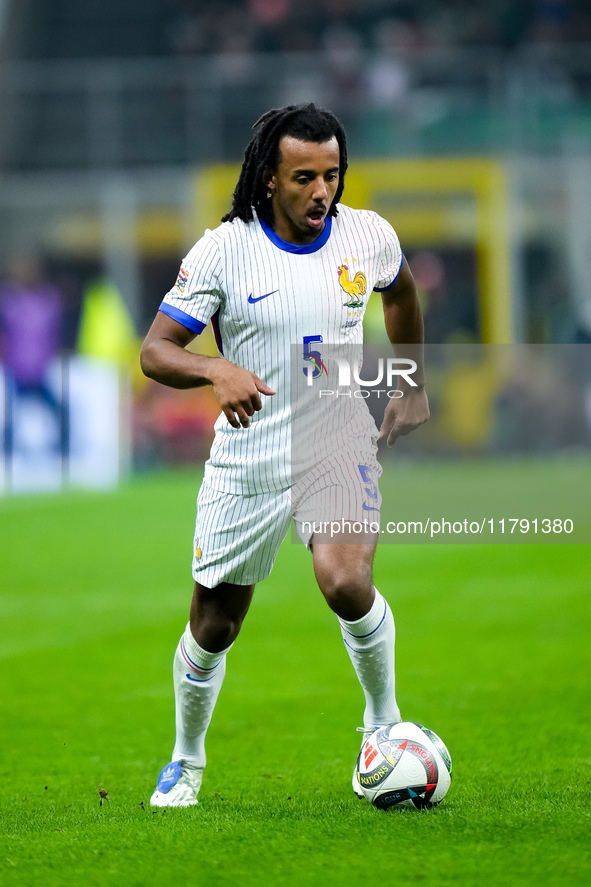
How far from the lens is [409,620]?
7.86 meters

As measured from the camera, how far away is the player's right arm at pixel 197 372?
360 cm

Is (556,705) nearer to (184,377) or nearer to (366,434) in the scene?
(366,434)

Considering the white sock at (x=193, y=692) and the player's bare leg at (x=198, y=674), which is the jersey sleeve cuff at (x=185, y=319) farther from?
the white sock at (x=193, y=692)

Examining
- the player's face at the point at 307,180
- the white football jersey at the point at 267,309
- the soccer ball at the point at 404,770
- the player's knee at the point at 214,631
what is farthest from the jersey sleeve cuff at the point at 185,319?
the soccer ball at the point at 404,770

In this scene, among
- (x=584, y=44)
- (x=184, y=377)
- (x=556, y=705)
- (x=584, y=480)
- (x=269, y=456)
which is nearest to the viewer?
(x=184, y=377)

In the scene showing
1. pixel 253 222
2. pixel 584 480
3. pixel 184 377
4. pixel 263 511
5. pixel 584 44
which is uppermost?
pixel 584 44

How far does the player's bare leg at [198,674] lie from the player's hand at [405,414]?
2.35ft

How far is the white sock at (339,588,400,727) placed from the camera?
4018 mm

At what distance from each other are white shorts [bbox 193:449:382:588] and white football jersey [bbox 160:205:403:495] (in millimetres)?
52

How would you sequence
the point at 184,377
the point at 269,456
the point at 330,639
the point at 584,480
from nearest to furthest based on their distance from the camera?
the point at 184,377 < the point at 269,456 < the point at 330,639 < the point at 584,480

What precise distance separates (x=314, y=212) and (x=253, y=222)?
0.27 m

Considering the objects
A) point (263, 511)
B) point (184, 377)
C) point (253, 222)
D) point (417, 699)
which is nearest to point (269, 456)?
point (263, 511)

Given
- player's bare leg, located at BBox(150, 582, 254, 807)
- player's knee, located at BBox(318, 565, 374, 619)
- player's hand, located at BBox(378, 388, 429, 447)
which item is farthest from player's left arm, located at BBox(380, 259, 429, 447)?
player's bare leg, located at BBox(150, 582, 254, 807)

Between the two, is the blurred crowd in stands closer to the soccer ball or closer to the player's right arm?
the player's right arm
